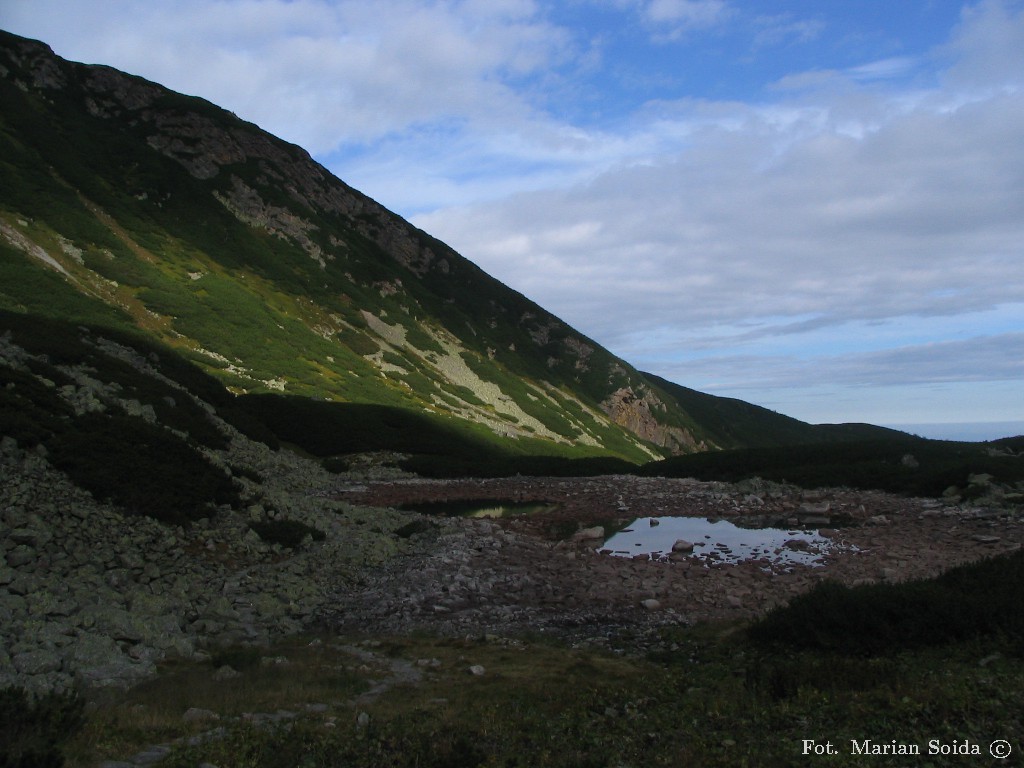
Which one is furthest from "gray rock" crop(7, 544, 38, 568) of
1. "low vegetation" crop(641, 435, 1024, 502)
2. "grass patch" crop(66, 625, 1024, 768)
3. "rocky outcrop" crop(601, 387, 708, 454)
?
"rocky outcrop" crop(601, 387, 708, 454)

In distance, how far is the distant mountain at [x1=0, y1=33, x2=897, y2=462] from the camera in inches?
2798

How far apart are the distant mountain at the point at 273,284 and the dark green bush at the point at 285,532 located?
97.7 feet

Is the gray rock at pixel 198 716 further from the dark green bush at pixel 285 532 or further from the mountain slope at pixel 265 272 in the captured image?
the mountain slope at pixel 265 272

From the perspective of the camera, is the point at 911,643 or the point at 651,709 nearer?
the point at 651,709

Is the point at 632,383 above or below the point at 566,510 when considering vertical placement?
above

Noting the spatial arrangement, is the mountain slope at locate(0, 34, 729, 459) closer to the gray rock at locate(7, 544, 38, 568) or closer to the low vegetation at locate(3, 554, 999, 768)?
the gray rock at locate(7, 544, 38, 568)

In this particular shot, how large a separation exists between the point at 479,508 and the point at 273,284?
72.7 m

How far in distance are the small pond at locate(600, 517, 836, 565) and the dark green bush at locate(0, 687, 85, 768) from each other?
20.3 metres

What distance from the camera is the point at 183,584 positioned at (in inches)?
667

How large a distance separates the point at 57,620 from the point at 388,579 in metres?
9.45

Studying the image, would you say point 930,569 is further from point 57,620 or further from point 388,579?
point 57,620

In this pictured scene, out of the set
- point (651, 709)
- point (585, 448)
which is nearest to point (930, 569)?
point (651, 709)

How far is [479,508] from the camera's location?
41531 millimetres

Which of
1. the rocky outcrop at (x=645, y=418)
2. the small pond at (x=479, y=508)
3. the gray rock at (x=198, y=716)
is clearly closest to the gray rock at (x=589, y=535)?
the small pond at (x=479, y=508)
